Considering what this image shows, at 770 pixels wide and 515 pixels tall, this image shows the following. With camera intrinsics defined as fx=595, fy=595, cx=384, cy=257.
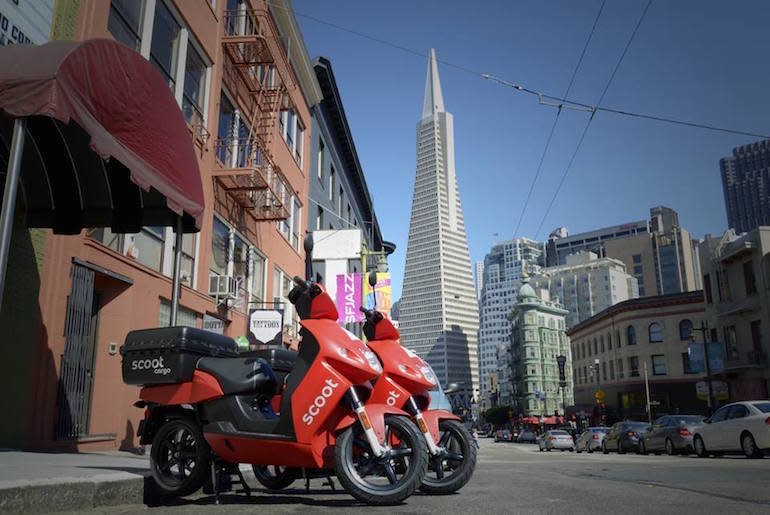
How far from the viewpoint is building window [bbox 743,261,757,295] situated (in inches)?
1419

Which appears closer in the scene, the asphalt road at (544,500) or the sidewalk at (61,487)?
the sidewalk at (61,487)

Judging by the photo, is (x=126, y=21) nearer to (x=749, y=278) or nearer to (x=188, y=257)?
(x=188, y=257)

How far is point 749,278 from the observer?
3650cm

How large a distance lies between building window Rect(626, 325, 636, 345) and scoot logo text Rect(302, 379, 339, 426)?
57500 mm

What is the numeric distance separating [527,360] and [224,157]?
95.6 meters

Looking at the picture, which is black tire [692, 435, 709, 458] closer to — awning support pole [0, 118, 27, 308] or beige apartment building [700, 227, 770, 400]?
awning support pole [0, 118, 27, 308]

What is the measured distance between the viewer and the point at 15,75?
523cm

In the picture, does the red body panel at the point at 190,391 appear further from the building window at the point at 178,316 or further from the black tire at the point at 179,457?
the building window at the point at 178,316

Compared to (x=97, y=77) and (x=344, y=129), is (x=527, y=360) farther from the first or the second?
(x=97, y=77)

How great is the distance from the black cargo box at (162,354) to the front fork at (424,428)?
6.99 feet

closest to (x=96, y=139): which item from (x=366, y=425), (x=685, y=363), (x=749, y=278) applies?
(x=366, y=425)

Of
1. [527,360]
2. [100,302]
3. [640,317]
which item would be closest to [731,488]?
[100,302]

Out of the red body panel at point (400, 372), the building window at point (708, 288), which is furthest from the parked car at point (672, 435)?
the building window at point (708, 288)

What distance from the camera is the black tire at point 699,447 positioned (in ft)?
55.8
